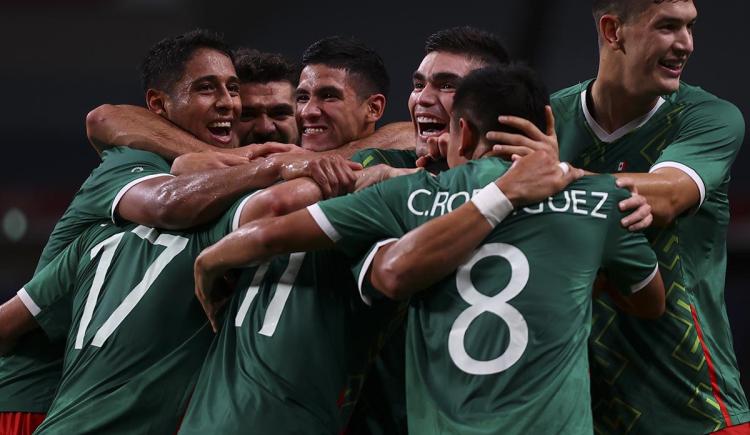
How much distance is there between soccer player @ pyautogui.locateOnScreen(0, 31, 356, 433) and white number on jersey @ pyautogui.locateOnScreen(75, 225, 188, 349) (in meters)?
0.08

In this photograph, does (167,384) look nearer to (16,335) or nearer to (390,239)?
(16,335)

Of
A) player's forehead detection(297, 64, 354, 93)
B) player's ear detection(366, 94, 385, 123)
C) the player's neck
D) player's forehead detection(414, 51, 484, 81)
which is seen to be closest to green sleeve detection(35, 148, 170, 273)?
player's forehead detection(297, 64, 354, 93)

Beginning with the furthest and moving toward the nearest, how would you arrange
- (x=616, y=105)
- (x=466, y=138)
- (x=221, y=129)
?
(x=221, y=129)
(x=616, y=105)
(x=466, y=138)

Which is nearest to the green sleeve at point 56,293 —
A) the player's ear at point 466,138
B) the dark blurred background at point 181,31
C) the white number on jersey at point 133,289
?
the white number on jersey at point 133,289

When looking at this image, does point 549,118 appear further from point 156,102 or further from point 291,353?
point 156,102

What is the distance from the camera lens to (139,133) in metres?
4.60

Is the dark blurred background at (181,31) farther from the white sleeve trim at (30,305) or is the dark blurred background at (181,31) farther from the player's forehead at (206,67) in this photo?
the white sleeve trim at (30,305)

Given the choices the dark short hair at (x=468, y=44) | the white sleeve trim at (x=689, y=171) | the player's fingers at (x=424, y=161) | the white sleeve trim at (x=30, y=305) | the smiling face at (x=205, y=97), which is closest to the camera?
the white sleeve trim at (x=689, y=171)

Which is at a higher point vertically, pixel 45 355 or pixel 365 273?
pixel 365 273

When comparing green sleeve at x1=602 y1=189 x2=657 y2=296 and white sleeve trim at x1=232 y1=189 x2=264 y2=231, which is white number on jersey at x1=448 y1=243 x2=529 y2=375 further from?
white sleeve trim at x1=232 y1=189 x2=264 y2=231

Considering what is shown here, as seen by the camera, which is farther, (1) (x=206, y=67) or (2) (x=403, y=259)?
(1) (x=206, y=67)

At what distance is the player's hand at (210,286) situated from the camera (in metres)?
3.49

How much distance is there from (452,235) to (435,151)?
2.88 feet

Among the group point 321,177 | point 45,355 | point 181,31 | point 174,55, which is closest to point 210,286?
point 321,177
